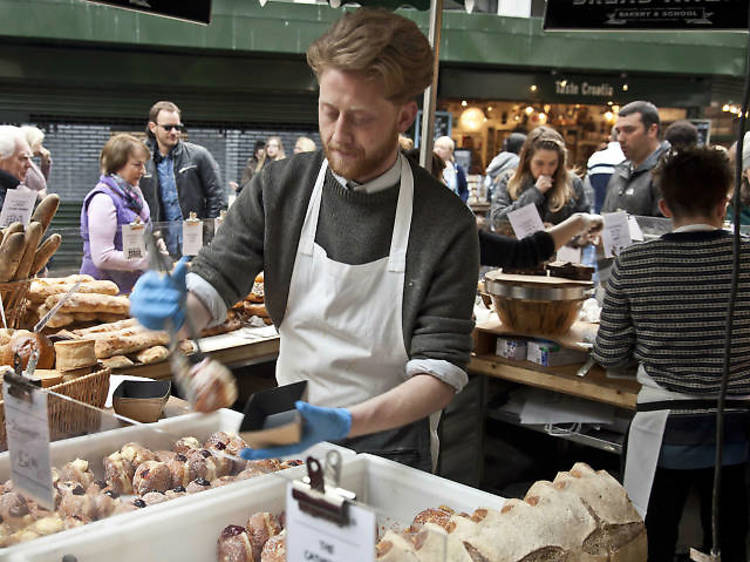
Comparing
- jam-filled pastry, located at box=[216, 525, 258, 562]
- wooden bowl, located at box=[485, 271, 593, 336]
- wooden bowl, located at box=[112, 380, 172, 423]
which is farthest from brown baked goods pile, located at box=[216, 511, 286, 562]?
wooden bowl, located at box=[485, 271, 593, 336]

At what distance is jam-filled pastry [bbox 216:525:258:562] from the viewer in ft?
4.52

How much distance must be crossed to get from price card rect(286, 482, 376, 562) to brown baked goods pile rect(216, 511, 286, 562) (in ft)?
1.33

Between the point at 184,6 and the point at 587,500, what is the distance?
267cm

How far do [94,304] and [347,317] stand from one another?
186cm

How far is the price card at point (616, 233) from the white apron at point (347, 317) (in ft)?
6.85

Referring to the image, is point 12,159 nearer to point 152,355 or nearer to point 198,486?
point 152,355

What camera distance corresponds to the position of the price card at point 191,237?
13.3ft

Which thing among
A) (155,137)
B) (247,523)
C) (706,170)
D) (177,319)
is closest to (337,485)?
(247,523)

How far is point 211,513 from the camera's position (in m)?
1.42

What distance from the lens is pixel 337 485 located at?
37.1 inches

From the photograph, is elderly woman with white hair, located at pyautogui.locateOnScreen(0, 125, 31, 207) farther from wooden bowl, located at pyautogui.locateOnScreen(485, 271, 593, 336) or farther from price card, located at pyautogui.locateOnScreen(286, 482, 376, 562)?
price card, located at pyautogui.locateOnScreen(286, 482, 376, 562)

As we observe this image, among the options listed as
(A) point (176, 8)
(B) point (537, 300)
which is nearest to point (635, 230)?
(B) point (537, 300)

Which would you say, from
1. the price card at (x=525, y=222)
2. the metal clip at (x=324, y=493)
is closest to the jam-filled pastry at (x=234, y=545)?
the metal clip at (x=324, y=493)

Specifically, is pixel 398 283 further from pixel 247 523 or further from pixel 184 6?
pixel 184 6
